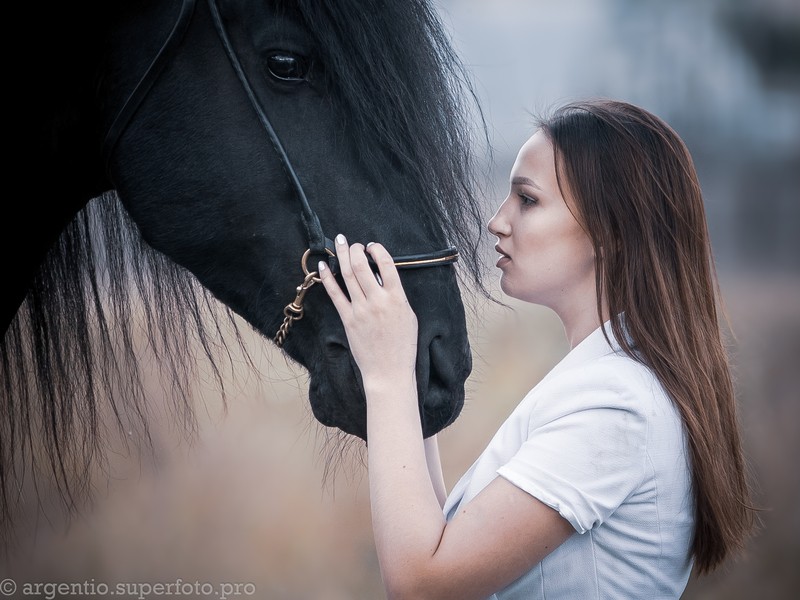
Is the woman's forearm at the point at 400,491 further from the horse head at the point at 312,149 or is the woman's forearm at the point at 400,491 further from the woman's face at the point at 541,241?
the woman's face at the point at 541,241

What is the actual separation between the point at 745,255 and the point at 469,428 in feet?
7.23

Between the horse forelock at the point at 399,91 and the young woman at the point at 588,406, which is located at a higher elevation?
the horse forelock at the point at 399,91

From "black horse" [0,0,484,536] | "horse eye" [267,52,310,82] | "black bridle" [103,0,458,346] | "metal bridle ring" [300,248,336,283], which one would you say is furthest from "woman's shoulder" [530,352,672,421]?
"horse eye" [267,52,310,82]

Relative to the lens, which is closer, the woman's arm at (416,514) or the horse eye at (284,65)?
the woman's arm at (416,514)

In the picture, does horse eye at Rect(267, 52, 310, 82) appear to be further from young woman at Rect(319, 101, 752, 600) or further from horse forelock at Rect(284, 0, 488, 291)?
young woman at Rect(319, 101, 752, 600)

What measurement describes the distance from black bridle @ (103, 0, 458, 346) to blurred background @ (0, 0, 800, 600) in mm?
1086

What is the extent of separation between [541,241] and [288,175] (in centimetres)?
40

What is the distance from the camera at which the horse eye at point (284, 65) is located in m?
1.04

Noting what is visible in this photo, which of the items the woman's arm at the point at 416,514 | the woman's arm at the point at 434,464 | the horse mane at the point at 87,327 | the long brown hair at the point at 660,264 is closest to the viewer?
the woman's arm at the point at 416,514

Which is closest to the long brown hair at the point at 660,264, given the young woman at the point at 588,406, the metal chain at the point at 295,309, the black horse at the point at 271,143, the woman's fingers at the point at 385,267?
the young woman at the point at 588,406

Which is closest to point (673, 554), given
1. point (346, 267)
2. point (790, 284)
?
point (346, 267)

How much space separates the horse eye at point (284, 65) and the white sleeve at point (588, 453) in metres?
0.62

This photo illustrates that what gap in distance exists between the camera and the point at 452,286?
3.47 feet

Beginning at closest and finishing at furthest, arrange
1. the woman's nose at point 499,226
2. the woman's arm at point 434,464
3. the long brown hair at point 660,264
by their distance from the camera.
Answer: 1. the long brown hair at point 660,264
2. the woman's nose at point 499,226
3. the woman's arm at point 434,464
